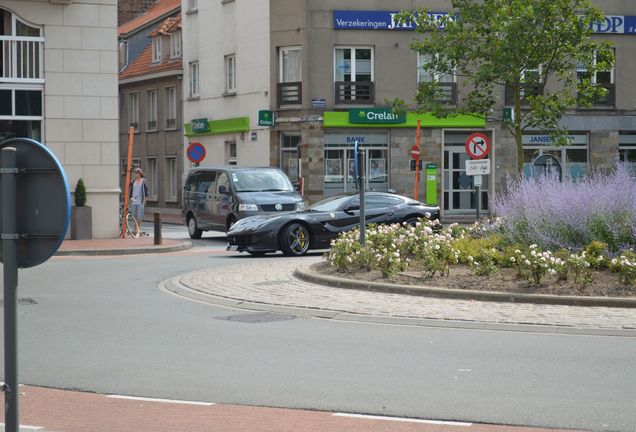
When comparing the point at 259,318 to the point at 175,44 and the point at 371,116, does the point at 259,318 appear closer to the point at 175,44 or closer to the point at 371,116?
the point at 371,116

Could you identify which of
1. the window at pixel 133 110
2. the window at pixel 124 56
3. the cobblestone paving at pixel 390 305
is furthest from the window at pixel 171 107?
the cobblestone paving at pixel 390 305

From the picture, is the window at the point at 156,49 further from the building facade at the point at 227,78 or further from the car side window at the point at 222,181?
the car side window at the point at 222,181

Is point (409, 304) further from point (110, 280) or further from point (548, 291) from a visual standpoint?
point (110, 280)

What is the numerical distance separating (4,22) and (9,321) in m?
23.3

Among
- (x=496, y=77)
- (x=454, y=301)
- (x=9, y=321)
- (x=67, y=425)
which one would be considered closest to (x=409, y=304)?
(x=454, y=301)

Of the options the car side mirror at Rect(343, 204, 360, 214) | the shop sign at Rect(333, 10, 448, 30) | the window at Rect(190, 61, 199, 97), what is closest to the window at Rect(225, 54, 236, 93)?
the window at Rect(190, 61, 199, 97)

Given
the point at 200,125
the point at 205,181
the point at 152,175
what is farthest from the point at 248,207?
the point at 152,175

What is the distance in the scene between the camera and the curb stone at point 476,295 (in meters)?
13.4

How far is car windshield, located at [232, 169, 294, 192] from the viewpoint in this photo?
28.8 m

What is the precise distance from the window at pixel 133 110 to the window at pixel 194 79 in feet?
21.1

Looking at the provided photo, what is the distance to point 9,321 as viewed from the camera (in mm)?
5145

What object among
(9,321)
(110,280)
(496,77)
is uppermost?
(496,77)

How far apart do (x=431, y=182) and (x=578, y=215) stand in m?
25.6

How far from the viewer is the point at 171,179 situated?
5238 cm
